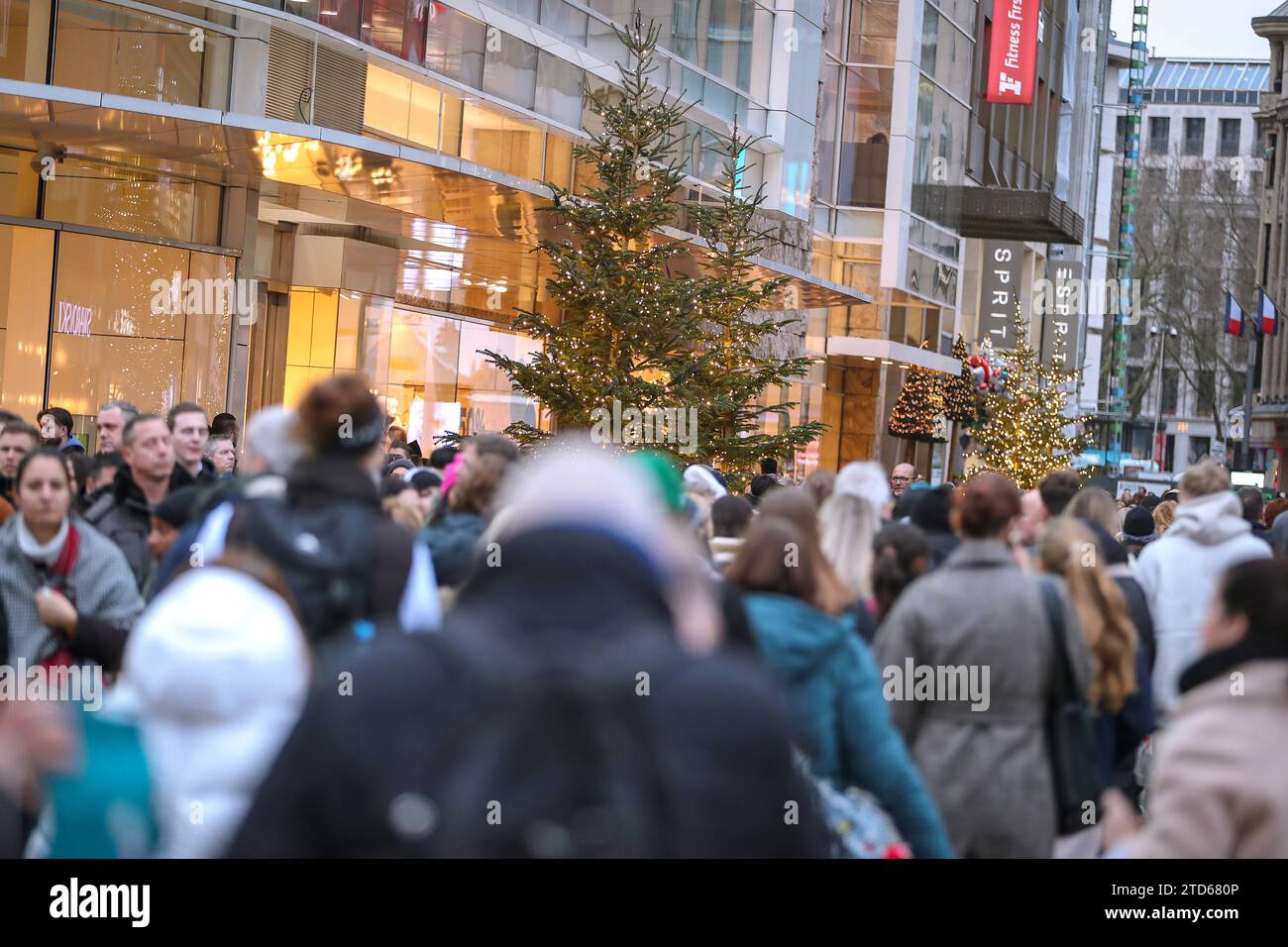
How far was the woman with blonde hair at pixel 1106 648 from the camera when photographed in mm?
6445

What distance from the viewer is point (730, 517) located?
927 cm

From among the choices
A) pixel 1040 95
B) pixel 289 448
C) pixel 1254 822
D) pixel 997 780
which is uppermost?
pixel 1040 95

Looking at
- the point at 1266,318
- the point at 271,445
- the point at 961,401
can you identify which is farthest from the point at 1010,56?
the point at 271,445

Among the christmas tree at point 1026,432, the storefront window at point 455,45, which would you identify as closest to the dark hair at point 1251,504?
the storefront window at point 455,45

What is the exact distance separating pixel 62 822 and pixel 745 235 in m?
18.0

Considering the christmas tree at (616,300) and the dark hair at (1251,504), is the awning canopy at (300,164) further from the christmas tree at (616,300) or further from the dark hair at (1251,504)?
the dark hair at (1251,504)

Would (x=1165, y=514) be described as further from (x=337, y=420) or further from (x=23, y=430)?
(x=337, y=420)

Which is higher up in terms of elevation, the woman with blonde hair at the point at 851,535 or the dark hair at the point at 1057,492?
the dark hair at the point at 1057,492

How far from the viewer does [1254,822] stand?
339cm

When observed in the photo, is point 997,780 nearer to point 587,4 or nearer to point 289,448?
point 289,448

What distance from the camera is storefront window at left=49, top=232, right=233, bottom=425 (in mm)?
19812

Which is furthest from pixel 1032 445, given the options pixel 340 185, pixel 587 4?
pixel 340 185

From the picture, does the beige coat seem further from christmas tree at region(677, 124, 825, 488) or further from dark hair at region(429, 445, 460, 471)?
christmas tree at region(677, 124, 825, 488)

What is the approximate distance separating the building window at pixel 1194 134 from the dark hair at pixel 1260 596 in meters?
145
